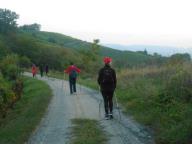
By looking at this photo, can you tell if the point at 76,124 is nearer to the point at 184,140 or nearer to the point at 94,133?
the point at 94,133

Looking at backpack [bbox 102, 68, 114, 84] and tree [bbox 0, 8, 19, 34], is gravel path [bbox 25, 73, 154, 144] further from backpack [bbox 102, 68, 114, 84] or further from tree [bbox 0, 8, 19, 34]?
tree [bbox 0, 8, 19, 34]

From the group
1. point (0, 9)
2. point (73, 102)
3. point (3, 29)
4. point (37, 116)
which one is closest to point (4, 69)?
point (73, 102)

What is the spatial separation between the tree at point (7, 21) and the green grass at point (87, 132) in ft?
502

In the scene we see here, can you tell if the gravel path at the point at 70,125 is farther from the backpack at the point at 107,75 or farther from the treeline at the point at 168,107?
the backpack at the point at 107,75

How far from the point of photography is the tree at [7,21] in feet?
548

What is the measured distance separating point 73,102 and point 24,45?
364 feet

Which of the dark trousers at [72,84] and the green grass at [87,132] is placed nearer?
the green grass at [87,132]

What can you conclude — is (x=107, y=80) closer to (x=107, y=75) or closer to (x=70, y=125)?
(x=107, y=75)

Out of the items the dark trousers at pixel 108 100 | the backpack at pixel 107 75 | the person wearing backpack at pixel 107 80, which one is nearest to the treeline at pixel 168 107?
the dark trousers at pixel 108 100

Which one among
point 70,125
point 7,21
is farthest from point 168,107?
point 7,21

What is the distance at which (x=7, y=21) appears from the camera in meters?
174

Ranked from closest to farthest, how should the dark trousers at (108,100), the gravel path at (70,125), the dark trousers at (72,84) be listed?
the gravel path at (70,125) → the dark trousers at (108,100) → the dark trousers at (72,84)

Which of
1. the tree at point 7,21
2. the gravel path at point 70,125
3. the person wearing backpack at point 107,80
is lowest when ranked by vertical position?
the gravel path at point 70,125

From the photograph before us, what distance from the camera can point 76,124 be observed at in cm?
1467
